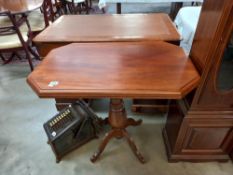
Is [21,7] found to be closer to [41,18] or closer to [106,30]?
[41,18]

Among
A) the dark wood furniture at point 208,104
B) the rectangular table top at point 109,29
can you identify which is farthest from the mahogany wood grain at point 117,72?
the rectangular table top at point 109,29

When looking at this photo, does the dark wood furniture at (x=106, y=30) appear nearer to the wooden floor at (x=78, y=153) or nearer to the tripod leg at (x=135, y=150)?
the wooden floor at (x=78, y=153)

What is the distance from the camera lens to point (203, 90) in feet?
3.14

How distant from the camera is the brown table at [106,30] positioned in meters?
1.37

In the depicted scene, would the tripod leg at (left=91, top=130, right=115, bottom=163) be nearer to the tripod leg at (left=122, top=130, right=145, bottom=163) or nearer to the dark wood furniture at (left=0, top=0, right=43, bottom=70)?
the tripod leg at (left=122, top=130, right=145, bottom=163)

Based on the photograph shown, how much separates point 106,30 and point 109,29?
0.03 meters

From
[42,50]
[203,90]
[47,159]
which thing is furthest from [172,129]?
[42,50]

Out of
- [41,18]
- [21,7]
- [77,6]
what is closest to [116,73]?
[21,7]

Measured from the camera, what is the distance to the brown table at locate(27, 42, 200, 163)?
2.68 ft

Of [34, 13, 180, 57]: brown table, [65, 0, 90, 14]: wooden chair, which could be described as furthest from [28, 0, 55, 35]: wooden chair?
[65, 0, 90, 14]: wooden chair

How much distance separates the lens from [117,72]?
926mm

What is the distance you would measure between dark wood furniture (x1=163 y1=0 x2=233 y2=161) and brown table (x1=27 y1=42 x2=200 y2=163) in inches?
4.1

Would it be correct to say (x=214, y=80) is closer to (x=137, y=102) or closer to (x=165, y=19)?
(x=137, y=102)

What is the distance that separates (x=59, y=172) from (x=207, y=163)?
1100mm
